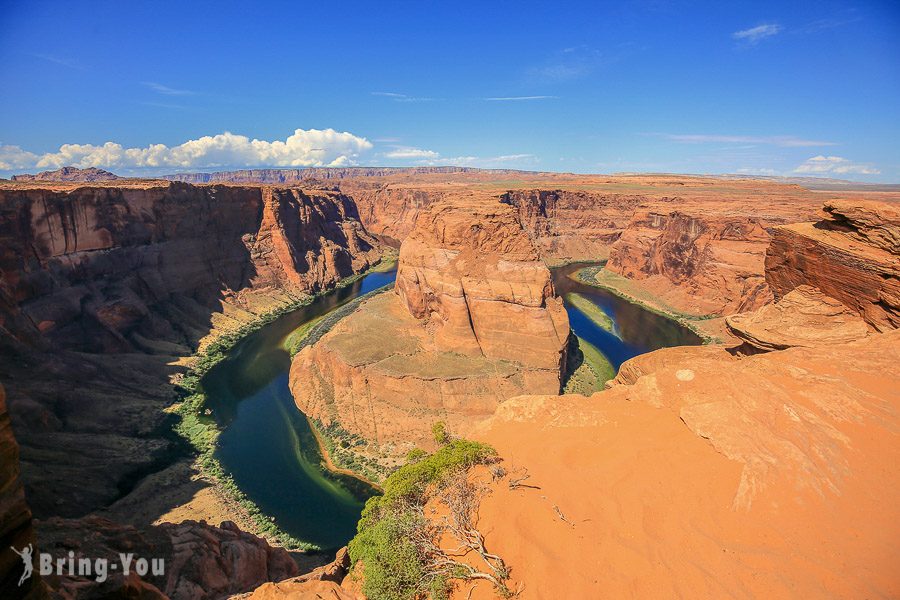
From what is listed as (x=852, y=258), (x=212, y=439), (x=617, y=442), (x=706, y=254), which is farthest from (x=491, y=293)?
(x=706, y=254)

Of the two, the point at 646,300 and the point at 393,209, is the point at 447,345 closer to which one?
the point at 646,300

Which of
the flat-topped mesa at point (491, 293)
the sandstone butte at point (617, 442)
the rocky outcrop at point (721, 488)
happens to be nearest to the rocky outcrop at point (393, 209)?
the flat-topped mesa at point (491, 293)

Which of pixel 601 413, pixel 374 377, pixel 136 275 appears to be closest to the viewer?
pixel 601 413

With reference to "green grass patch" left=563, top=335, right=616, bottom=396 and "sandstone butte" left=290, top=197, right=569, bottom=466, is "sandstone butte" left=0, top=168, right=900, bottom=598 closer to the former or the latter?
"sandstone butte" left=290, top=197, right=569, bottom=466

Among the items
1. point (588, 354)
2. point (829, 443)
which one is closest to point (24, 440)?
point (829, 443)

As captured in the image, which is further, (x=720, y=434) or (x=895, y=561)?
(x=720, y=434)

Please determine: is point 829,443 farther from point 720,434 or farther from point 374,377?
point 374,377

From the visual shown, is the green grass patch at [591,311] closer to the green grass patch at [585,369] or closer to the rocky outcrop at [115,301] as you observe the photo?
the green grass patch at [585,369]
